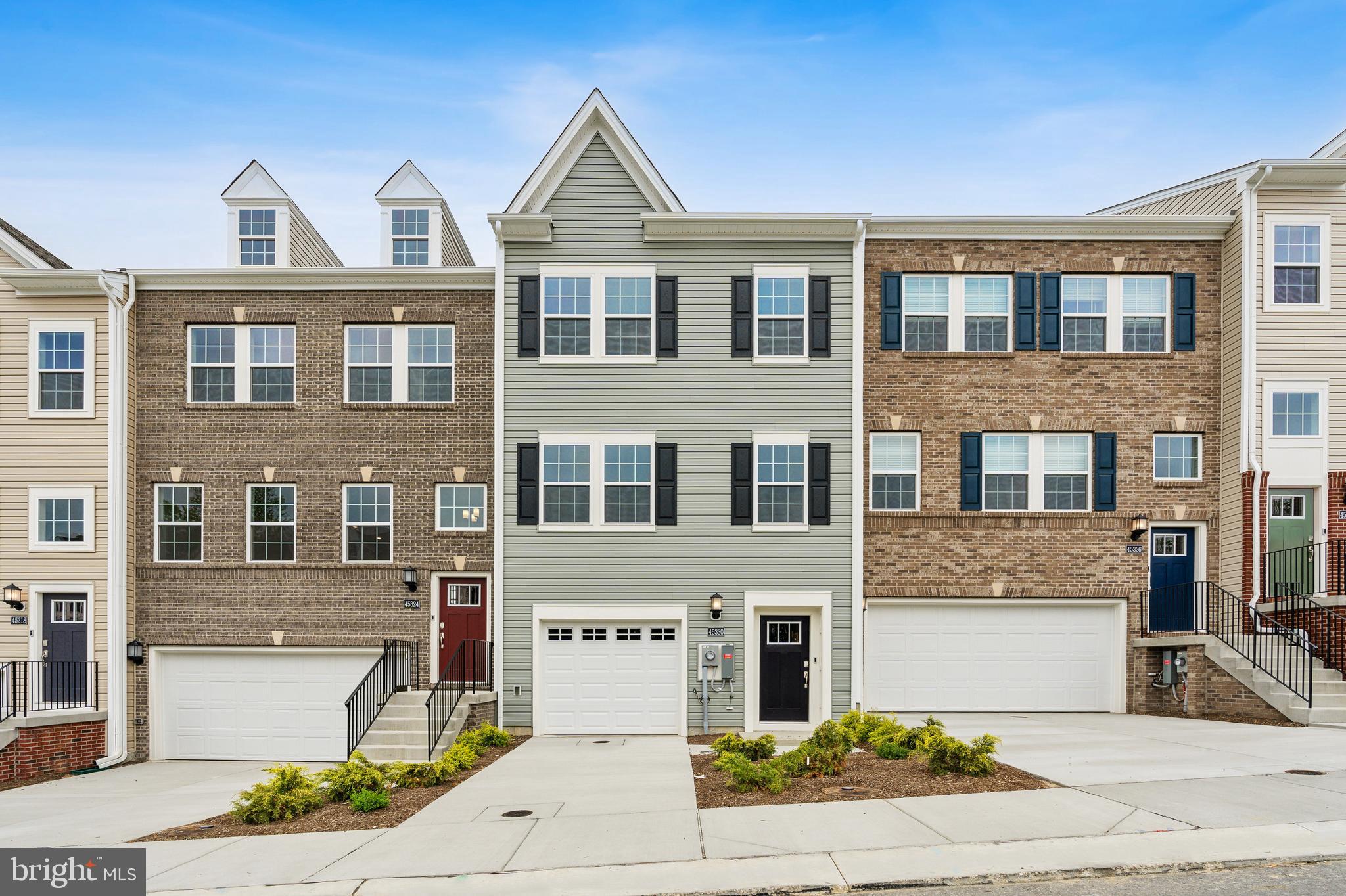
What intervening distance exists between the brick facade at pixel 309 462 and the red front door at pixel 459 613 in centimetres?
29

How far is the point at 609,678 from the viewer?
53.7ft

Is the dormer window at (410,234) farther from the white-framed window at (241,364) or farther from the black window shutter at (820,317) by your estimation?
the black window shutter at (820,317)

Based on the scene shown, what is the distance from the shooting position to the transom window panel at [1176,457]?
17.6 m

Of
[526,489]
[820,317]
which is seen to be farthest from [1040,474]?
[526,489]

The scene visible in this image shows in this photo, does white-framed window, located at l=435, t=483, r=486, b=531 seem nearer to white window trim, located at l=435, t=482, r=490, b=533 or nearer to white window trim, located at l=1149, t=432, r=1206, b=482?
white window trim, located at l=435, t=482, r=490, b=533

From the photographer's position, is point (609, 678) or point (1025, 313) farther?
point (1025, 313)

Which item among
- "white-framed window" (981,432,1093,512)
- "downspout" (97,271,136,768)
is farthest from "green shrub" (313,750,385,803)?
"white-framed window" (981,432,1093,512)

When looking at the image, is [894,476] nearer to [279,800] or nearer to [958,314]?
[958,314]

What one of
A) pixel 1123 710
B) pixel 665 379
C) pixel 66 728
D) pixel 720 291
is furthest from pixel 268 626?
pixel 1123 710

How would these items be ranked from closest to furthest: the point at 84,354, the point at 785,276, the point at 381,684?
the point at 381,684
the point at 785,276
the point at 84,354

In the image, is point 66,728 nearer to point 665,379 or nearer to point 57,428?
point 57,428

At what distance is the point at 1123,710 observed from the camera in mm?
17156

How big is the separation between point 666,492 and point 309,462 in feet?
22.1

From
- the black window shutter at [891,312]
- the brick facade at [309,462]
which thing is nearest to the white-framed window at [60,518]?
the brick facade at [309,462]
